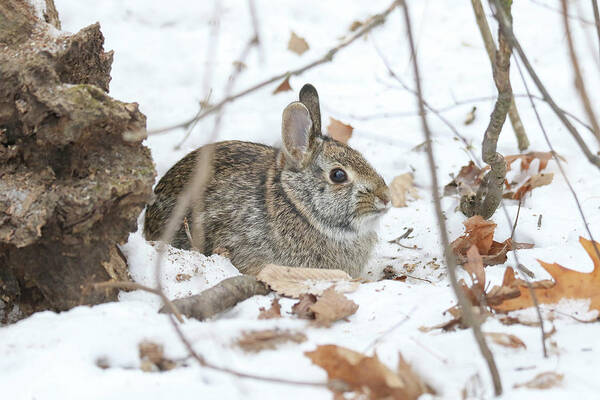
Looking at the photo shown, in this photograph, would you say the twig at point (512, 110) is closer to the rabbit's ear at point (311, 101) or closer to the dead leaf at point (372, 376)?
the rabbit's ear at point (311, 101)

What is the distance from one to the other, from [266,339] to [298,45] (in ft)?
16.5

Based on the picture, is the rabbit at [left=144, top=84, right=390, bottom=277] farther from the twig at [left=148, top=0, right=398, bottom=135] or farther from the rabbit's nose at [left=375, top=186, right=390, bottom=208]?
the twig at [left=148, top=0, right=398, bottom=135]

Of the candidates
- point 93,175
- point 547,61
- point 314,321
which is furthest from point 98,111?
point 547,61

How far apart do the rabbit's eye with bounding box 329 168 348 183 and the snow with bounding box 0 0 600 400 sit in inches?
30.7

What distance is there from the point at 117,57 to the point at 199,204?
9.81 ft

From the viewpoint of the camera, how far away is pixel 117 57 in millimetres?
6762

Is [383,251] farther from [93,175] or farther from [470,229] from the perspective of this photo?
[93,175]

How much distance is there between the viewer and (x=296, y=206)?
447 centimetres

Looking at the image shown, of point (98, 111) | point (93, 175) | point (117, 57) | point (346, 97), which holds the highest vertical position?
point (117, 57)

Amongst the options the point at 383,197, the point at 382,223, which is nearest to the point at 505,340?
the point at 383,197

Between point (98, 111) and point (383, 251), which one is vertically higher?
point (98, 111)

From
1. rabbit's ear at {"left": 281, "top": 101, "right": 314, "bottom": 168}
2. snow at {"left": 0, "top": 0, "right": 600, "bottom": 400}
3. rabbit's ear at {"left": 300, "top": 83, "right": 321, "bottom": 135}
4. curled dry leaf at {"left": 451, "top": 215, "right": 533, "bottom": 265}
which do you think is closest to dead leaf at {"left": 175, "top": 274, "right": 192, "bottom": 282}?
snow at {"left": 0, "top": 0, "right": 600, "bottom": 400}

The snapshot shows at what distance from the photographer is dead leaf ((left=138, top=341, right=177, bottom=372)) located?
2488 millimetres

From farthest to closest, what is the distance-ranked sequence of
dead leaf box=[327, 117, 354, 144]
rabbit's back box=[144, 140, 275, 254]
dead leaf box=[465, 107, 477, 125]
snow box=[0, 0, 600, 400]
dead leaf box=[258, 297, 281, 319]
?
dead leaf box=[465, 107, 477, 125] < dead leaf box=[327, 117, 354, 144] < rabbit's back box=[144, 140, 275, 254] < dead leaf box=[258, 297, 281, 319] < snow box=[0, 0, 600, 400]
